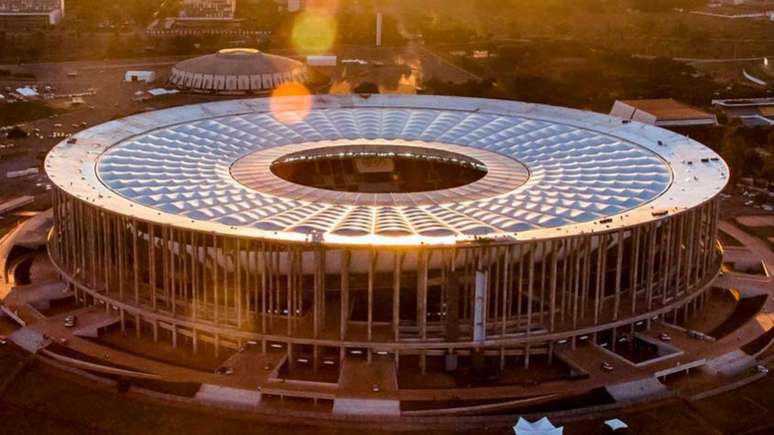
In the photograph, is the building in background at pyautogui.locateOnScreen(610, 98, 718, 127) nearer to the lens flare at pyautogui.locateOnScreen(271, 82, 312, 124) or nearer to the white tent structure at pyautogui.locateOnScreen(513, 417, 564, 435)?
the lens flare at pyautogui.locateOnScreen(271, 82, 312, 124)

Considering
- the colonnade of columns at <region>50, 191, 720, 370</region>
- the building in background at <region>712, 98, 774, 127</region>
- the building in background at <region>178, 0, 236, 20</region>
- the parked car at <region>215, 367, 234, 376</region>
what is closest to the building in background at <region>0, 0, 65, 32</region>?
the building in background at <region>178, 0, 236, 20</region>

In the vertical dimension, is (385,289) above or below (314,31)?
below

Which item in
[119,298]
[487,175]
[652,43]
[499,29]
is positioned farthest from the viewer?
[499,29]

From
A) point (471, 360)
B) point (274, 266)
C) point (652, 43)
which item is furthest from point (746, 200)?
point (652, 43)

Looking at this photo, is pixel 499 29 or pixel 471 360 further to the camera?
pixel 499 29

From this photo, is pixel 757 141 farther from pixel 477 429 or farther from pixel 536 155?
pixel 477 429

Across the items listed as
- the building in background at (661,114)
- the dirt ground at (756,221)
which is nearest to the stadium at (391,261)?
the dirt ground at (756,221)

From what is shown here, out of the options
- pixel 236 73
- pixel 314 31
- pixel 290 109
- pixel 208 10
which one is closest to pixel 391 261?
pixel 290 109

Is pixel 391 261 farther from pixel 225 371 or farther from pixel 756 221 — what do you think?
pixel 756 221
